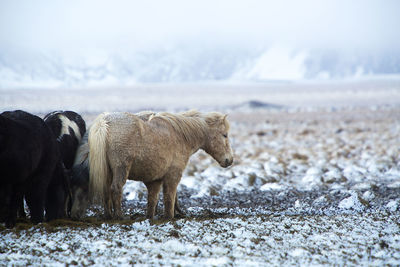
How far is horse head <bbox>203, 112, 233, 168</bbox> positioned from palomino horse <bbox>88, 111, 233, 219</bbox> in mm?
156

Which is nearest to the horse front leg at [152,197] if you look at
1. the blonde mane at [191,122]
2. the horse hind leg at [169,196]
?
the horse hind leg at [169,196]

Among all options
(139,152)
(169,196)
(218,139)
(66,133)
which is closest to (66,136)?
(66,133)

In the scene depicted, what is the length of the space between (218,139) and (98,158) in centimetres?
195

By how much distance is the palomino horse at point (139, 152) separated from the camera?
550cm

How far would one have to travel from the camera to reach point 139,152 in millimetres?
5609

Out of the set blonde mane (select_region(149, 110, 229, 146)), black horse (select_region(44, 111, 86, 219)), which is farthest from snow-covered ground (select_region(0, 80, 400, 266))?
blonde mane (select_region(149, 110, 229, 146))

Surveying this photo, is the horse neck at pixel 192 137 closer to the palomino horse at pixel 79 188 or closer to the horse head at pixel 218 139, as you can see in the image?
the horse head at pixel 218 139

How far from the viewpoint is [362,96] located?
181ft

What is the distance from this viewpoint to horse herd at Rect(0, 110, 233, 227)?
499 centimetres

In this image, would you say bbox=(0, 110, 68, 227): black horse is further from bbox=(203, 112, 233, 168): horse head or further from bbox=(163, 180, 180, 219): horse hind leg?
bbox=(203, 112, 233, 168): horse head

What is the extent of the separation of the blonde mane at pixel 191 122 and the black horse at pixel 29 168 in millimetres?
1381

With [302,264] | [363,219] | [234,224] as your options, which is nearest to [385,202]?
[363,219]

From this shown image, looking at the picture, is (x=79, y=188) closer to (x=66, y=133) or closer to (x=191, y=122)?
(x=66, y=133)

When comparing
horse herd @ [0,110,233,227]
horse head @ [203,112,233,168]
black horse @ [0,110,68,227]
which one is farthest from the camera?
horse head @ [203,112,233,168]
